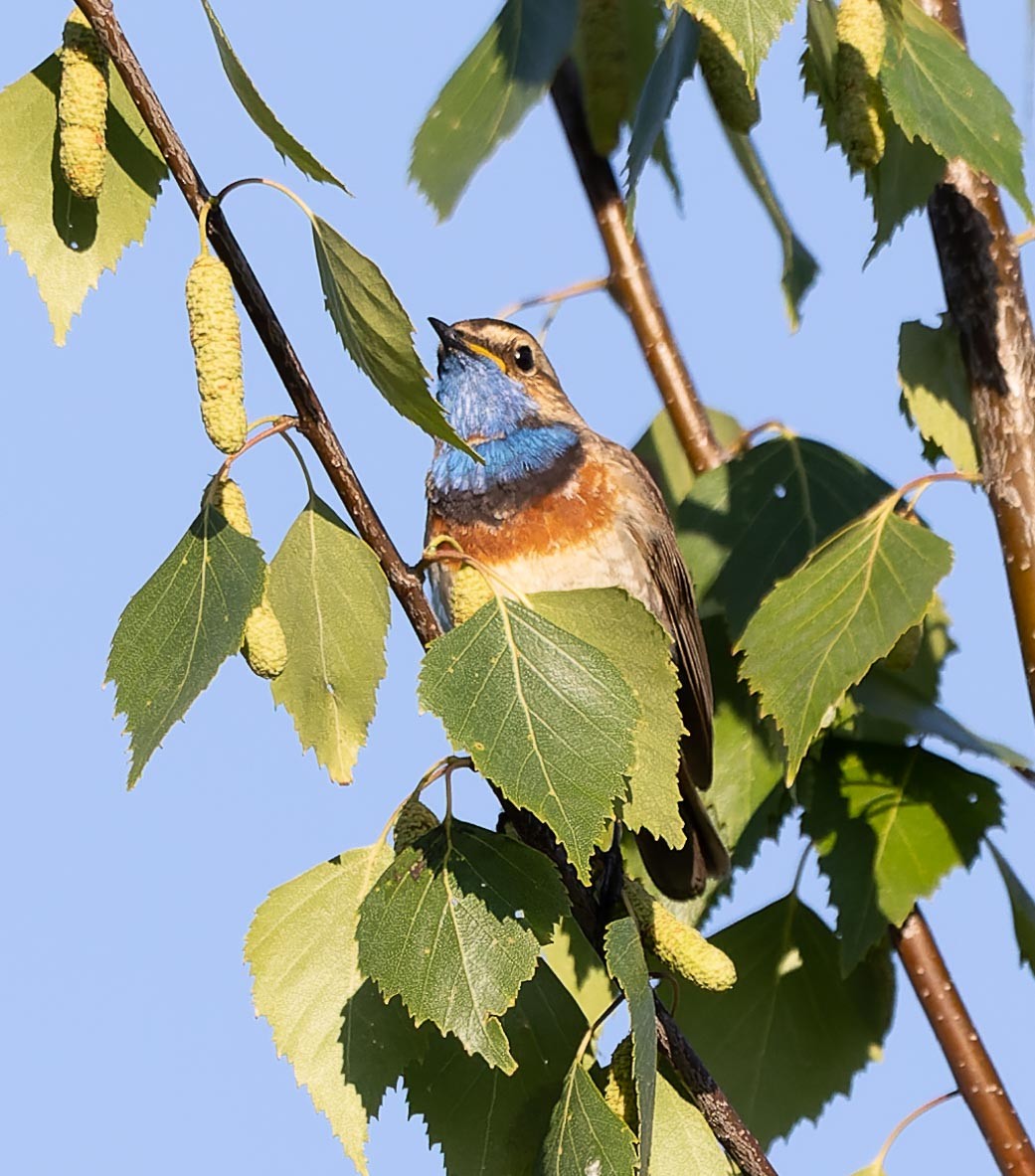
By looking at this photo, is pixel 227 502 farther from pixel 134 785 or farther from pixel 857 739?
pixel 857 739

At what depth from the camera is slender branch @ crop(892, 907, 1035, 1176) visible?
12.2ft

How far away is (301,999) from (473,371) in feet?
9.21

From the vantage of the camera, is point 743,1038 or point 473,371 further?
point 473,371

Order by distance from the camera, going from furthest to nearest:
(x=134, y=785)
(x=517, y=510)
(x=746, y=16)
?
(x=517, y=510)
(x=746, y=16)
(x=134, y=785)

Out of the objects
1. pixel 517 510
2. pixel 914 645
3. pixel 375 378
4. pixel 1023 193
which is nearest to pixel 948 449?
pixel 914 645

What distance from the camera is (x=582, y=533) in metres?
4.74

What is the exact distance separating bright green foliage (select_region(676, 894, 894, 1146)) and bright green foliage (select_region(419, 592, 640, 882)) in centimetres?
173

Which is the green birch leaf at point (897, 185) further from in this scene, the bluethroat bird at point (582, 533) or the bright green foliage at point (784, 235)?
the bluethroat bird at point (582, 533)

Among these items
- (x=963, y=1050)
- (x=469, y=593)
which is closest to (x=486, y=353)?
(x=963, y=1050)

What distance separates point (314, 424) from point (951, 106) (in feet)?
4.55

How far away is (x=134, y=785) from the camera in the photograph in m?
2.45

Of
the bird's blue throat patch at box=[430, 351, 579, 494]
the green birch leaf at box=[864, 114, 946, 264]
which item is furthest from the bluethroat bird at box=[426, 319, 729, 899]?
the green birch leaf at box=[864, 114, 946, 264]

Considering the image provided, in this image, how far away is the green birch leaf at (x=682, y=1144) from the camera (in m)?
3.06

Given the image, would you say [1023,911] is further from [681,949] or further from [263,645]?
[263,645]
